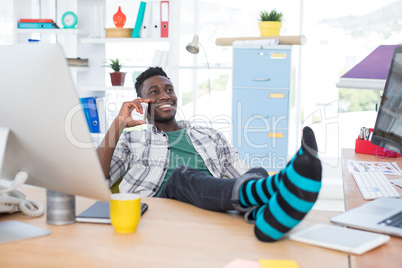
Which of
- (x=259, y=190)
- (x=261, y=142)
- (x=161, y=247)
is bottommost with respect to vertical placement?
(x=261, y=142)

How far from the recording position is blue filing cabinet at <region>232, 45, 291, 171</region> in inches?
157

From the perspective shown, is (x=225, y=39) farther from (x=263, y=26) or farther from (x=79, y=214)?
(x=79, y=214)

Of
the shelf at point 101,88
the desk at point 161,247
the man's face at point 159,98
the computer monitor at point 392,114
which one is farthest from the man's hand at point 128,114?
the shelf at point 101,88

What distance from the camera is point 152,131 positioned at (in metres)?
2.37

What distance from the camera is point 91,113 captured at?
12.5 ft

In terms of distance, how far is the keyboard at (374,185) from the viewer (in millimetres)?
1579

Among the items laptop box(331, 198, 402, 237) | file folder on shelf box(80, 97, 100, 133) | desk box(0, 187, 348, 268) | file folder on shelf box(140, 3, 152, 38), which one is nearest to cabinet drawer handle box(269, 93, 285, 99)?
file folder on shelf box(140, 3, 152, 38)

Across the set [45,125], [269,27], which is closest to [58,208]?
[45,125]

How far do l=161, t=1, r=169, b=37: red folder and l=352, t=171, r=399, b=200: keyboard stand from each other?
7.61ft

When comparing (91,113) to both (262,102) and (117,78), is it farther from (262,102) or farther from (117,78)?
(262,102)

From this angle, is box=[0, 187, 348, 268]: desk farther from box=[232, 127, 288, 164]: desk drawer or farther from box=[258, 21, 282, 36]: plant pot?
box=[258, 21, 282, 36]: plant pot

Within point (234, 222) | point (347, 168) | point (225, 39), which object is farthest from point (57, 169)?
point (225, 39)

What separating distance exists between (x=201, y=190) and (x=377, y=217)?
501mm

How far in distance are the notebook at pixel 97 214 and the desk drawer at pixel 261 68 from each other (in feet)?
9.14
